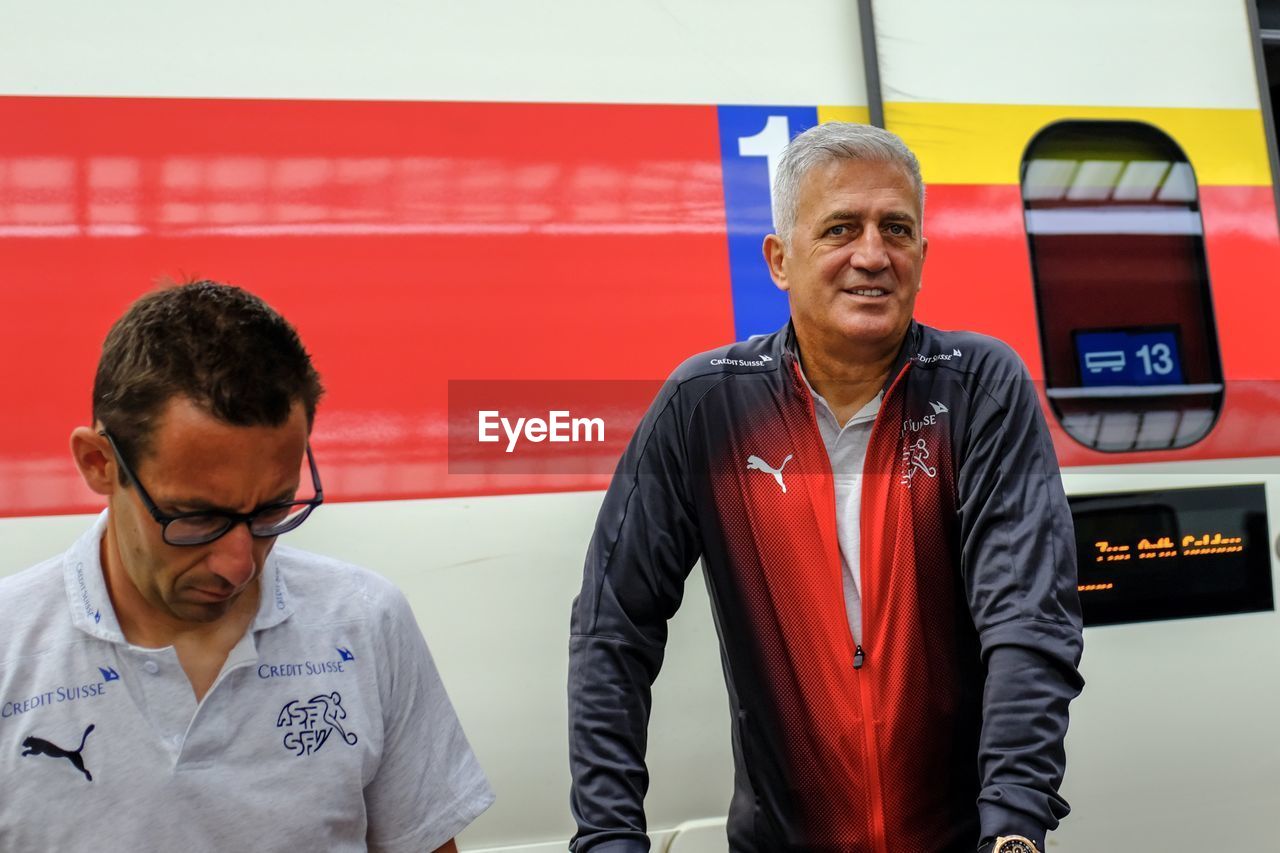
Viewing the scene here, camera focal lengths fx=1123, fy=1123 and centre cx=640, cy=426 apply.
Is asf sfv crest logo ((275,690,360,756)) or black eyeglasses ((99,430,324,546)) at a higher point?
black eyeglasses ((99,430,324,546))

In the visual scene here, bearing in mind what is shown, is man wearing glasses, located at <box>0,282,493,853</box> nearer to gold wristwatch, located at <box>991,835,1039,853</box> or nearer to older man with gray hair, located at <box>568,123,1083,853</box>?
older man with gray hair, located at <box>568,123,1083,853</box>

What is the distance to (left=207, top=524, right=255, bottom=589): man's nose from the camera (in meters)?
1.25

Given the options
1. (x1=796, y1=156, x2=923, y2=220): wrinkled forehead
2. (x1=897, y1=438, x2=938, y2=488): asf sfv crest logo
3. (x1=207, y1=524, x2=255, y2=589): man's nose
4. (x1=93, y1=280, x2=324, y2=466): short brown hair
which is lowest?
(x1=207, y1=524, x2=255, y2=589): man's nose

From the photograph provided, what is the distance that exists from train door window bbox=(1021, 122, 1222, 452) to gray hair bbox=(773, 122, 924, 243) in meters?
0.71

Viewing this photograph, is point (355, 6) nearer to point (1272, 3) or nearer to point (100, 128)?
point (100, 128)

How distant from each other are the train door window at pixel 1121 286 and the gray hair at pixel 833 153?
28.0 inches

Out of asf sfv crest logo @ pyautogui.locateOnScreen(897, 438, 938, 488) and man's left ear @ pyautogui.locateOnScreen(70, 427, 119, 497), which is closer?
man's left ear @ pyautogui.locateOnScreen(70, 427, 119, 497)

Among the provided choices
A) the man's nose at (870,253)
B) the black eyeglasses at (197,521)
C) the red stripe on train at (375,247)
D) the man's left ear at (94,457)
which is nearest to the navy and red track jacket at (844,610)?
the man's nose at (870,253)

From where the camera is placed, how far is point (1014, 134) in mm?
2354

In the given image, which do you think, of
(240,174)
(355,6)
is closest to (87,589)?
(240,174)

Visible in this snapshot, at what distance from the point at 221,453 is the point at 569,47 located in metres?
1.28

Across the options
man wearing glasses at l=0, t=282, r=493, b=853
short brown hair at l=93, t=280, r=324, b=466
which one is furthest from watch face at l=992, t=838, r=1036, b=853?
short brown hair at l=93, t=280, r=324, b=466

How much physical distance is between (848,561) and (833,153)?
63 centimetres

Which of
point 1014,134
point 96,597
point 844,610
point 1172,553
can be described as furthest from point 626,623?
point 1014,134
